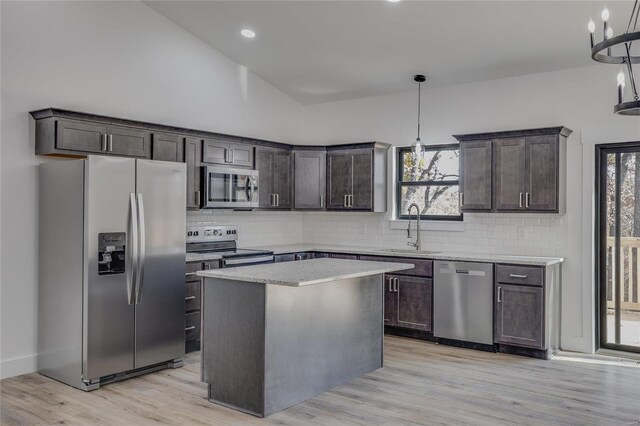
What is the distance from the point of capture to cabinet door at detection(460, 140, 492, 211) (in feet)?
18.8

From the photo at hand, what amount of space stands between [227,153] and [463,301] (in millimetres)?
3003

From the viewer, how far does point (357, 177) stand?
6.77 m

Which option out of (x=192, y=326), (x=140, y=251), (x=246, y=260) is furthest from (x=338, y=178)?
(x=140, y=251)

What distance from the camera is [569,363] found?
504 centimetres

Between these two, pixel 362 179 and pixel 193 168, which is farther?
pixel 362 179

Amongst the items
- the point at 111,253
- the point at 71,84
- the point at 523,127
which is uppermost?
the point at 71,84

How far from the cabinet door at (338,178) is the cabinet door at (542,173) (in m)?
2.19

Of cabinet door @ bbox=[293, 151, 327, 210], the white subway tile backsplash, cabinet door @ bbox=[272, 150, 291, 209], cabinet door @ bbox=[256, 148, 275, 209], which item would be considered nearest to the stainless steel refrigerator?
the white subway tile backsplash

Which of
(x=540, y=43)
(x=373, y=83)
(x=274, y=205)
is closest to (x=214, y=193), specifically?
(x=274, y=205)

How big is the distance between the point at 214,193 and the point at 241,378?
99.4 inches

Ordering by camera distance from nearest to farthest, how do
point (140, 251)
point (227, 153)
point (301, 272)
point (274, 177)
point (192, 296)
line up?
point (301, 272)
point (140, 251)
point (192, 296)
point (227, 153)
point (274, 177)

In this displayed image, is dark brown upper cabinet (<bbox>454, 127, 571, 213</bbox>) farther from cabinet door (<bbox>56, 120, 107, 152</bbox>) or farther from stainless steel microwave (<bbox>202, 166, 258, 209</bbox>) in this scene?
cabinet door (<bbox>56, 120, 107, 152</bbox>)

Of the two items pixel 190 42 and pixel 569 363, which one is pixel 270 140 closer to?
pixel 190 42

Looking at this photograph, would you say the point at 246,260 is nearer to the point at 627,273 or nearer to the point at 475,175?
the point at 475,175
